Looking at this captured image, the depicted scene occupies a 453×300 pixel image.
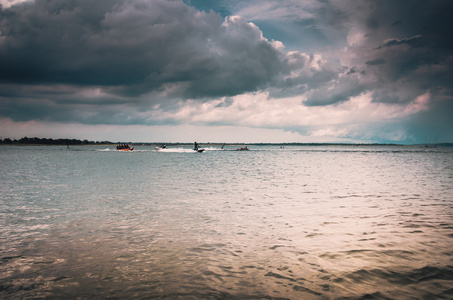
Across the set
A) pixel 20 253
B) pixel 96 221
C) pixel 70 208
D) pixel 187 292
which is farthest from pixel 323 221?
pixel 70 208

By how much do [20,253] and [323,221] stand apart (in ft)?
50.0

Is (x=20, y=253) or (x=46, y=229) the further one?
(x=46, y=229)

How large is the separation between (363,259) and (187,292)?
6.98 metres

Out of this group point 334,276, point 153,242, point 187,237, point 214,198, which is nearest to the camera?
point 334,276

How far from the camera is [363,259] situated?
10.7 meters

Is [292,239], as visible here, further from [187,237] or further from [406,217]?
[406,217]

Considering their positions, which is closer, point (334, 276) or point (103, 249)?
point (334, 276)

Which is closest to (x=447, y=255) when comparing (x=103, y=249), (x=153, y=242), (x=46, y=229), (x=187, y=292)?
(x=187, y=292)

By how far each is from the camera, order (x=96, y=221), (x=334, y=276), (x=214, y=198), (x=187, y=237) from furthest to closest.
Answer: (x=214, y=198) < (x=96, y=221) < (x=187, y=237) < (x=334, y=276)

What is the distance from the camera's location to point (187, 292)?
790 centimetres

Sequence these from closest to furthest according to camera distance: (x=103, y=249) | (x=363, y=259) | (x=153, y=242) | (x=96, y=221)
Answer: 1. (x=363, y=259)
2. (x=103, y=249)
3. (x=153, y=242)
4. (x=96, y=221)

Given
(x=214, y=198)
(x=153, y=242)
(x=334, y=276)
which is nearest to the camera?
(x=334, y=276)

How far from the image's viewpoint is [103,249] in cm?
1166

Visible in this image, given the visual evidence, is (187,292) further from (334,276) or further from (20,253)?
(20,253)
